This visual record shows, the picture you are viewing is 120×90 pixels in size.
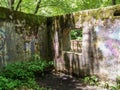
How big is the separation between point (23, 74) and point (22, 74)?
0.13ft

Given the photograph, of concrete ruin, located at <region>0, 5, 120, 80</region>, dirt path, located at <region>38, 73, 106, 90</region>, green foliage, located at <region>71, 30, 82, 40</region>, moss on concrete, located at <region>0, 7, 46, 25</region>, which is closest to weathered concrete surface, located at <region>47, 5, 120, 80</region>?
concrete ruin, located at <region>0, 5, 120, 80</region>

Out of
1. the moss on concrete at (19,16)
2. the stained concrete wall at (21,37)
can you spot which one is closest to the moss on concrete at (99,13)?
Answer: the moss on concrete at (19,16)

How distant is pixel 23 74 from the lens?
7074 millimetres

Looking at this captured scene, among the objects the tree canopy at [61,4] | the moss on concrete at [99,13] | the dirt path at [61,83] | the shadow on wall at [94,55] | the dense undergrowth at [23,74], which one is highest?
the tree canopy at [61,4]

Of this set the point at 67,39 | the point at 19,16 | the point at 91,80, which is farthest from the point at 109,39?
the point at 19,16

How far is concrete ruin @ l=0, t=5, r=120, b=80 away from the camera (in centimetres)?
659

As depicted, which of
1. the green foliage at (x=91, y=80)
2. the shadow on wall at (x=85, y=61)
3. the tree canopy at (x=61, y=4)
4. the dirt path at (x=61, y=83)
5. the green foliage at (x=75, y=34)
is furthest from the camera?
the green foliage at (x=75, y=34)

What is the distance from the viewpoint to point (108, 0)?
48.0 feet

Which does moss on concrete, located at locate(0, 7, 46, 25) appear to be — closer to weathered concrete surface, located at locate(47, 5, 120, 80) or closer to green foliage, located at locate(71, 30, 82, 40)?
weathered concrete surface, located at locate(47, 5, 120, 80)

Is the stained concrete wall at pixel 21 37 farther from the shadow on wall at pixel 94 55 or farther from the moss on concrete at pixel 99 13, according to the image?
the shadow on wall at pixel 94 55

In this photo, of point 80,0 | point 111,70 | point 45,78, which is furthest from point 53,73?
point 80,0

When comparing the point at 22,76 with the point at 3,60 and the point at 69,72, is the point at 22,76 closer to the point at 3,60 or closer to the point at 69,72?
the point at 3,60

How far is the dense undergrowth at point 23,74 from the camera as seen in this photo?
6171mm

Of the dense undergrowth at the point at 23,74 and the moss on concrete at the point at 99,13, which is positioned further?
the moss on concrete at the point at 99,13
